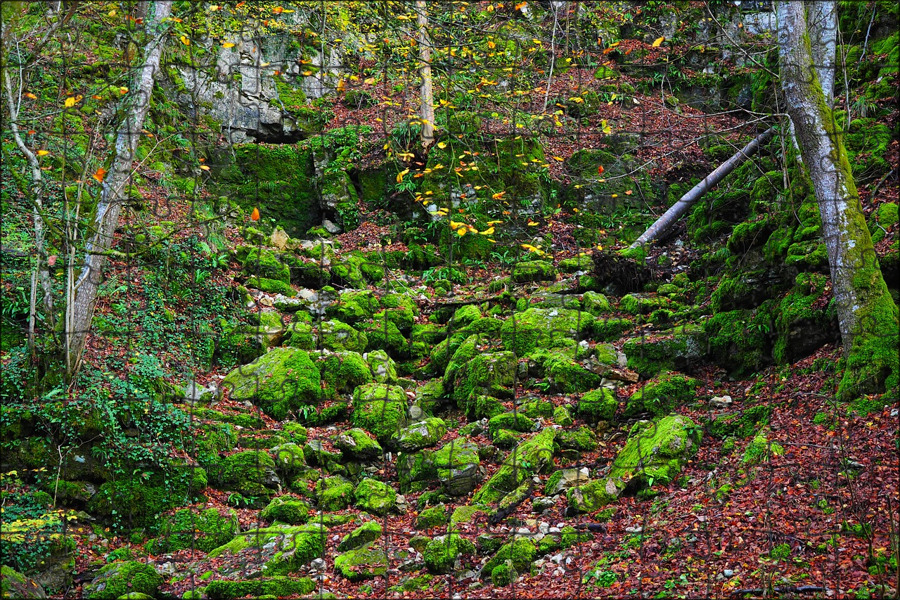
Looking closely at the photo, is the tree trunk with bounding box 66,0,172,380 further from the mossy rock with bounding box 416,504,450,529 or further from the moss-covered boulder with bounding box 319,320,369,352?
the mossy rock with bounding box 416,504,450,529

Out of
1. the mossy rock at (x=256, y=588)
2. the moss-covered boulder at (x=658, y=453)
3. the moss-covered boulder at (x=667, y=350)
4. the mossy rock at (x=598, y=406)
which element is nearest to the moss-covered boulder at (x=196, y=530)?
the mossy rock at (x=256, y=588)

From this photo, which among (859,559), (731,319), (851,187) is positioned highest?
(851,187)

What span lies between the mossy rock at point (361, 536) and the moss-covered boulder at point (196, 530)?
0.93 metres

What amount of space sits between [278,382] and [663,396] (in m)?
3.72

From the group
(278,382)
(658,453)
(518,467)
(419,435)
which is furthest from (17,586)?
(658,453)

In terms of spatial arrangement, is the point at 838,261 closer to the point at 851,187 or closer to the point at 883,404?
the point at 851,187

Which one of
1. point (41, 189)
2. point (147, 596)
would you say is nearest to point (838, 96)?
point (147, 596)

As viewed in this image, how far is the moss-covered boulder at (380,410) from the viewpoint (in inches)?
212

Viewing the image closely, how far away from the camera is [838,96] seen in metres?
5.67

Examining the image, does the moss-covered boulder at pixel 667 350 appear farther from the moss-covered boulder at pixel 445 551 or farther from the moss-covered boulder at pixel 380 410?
the moss-covered boulder at pixel 445 551

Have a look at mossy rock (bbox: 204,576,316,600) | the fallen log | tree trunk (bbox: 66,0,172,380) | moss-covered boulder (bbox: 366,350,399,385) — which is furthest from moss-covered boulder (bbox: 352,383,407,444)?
the fallen log

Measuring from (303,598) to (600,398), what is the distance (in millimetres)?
2970

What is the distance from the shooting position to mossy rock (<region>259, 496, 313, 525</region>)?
431cm

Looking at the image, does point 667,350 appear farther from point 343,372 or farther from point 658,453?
point 343,372
